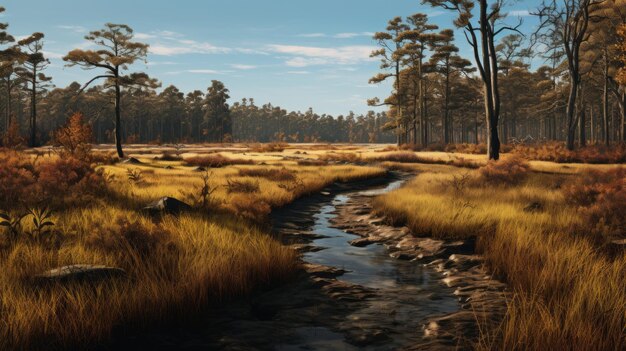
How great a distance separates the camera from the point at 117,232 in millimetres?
6656

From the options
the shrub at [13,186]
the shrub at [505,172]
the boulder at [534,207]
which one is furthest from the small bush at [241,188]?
the shrub at [505,172]

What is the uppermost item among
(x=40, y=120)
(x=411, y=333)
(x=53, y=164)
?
(x=40, y=120)

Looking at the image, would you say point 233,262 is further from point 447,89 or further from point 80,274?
point 447,89

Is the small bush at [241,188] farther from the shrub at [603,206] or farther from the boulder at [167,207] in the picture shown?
the shrub at [603,206]

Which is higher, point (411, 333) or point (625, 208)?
point (625, 208)

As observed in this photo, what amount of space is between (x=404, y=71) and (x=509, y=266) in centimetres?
4664

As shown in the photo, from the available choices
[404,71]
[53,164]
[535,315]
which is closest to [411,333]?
[535,315]

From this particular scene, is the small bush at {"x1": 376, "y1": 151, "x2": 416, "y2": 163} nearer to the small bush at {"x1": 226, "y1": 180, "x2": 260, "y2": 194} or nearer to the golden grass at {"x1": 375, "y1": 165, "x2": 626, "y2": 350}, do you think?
the golden grass at {"x1": 375, "y1": 165, "x2": 626, "y2": 350}

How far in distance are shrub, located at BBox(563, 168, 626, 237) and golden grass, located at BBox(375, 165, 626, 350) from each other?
0.91 ft

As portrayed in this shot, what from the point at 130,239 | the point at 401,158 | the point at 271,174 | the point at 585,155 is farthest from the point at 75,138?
the point at 585,155

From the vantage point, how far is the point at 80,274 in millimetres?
4938

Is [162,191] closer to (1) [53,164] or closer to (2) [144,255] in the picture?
(1) [53,164]

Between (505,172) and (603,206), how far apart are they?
26.7 feet

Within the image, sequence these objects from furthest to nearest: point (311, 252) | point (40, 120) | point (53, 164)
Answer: point (40, 120) → point (53, 164) → point (311, 252)
